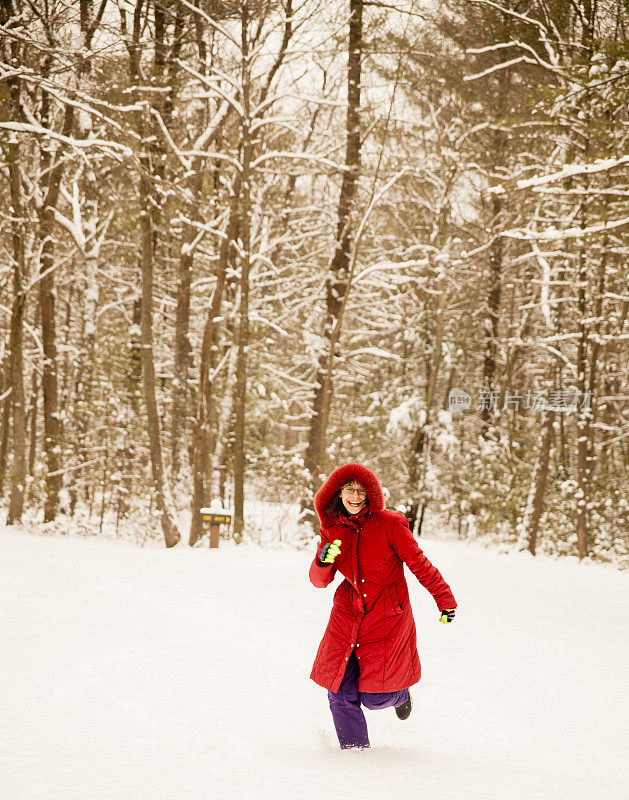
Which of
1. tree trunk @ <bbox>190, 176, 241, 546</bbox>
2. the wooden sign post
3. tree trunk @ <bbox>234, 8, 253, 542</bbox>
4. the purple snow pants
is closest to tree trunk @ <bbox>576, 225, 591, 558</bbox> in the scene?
tree trunk @ <bbox>234, 8, 253, 542</bbox>

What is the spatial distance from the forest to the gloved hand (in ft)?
24.4

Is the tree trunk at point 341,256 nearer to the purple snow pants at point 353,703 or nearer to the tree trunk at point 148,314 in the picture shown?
the tree trunk at point 148,314

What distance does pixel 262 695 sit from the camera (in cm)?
554

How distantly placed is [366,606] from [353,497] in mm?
574

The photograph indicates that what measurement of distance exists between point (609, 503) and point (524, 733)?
11.9 metres

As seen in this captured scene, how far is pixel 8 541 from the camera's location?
1234cm

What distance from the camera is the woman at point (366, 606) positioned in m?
4.10

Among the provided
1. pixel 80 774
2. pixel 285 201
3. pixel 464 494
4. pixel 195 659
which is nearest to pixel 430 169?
pixel 285 201

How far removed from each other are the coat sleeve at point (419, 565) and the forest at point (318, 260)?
24.4 ft

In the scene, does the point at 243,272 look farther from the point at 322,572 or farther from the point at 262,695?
the point at 322,572

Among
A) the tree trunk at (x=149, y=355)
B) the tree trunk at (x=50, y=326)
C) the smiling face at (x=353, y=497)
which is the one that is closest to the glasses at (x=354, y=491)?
the smiling face at (x=353, y=497)

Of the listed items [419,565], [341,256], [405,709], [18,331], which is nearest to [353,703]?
[405,709]

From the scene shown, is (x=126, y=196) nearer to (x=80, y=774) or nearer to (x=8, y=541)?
(x=8, y=541)

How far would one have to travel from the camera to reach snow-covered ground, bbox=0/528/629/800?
376 cm
